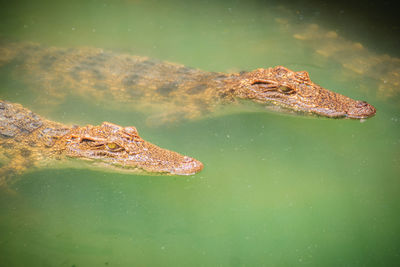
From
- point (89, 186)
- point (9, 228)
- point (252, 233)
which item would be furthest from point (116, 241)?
point (252, 233)

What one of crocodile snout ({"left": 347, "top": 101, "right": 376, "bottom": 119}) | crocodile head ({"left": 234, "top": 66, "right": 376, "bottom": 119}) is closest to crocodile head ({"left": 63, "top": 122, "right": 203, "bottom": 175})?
crocodile head ({"left": 234, "top": 66, "right": 376, "bottom": 119})

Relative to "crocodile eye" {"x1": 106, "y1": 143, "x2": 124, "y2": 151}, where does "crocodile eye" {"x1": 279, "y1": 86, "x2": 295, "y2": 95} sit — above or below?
above

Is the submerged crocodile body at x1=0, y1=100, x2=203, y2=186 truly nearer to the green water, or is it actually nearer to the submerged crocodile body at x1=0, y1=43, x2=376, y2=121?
the green water

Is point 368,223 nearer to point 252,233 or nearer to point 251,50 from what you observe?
point 252,233

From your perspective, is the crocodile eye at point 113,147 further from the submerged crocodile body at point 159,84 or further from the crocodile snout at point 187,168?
the submerged crocodile body at point 159,84

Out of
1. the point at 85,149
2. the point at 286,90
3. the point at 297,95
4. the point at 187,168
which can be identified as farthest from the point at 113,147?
the point at 297,95
